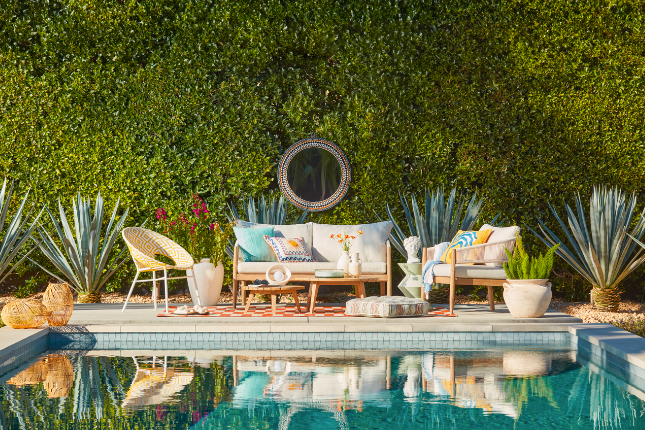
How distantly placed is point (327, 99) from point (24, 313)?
13.5 ft

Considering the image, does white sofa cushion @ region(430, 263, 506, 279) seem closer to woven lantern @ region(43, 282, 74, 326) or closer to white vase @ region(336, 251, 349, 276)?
white vase @ region(336, 251, 349, 276)

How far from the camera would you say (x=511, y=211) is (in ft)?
23.9

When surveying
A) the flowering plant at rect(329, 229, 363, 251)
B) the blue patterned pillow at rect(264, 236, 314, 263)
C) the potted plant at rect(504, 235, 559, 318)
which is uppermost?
the flowering plant at rect(329, 229, 363, 251)

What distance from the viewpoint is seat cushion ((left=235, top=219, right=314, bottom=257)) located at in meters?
6.70

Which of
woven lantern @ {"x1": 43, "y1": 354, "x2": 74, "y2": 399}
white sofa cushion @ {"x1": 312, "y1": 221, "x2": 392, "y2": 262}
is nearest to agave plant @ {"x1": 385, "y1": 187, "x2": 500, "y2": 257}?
white sofa cushion @ {"x1": 312, "y1": 221, "x2": 392, "y2": 262}

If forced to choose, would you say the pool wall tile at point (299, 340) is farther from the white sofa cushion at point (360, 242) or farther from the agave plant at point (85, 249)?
the agave plant at point (85, 249)

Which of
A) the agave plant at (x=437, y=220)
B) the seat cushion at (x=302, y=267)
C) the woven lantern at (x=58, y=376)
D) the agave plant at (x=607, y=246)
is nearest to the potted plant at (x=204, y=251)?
the seat cushion at (x=302, y=267)

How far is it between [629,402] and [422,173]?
443cm

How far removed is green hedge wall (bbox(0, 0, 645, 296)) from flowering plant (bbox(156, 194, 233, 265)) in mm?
271

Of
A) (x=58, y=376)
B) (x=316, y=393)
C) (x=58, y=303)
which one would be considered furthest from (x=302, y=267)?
(x=316, y=393)

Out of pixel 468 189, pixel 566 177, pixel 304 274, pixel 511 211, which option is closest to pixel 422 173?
pixel 468 189

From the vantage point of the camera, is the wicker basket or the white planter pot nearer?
the wicker basket

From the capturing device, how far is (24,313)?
15.6 feet

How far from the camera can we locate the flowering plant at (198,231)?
20.7 feet
